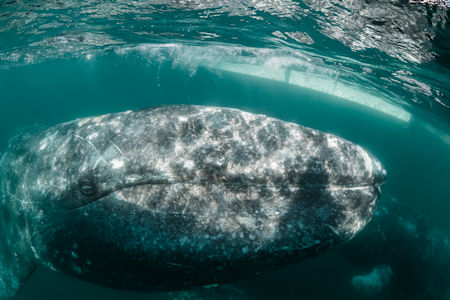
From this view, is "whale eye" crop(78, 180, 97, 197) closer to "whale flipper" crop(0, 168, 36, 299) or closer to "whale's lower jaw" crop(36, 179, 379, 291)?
"whale's lower jaw" crop(36, 179, 379, 291)

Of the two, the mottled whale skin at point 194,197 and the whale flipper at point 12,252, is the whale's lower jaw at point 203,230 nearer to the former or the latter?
the mottled whale skin at point 194,197

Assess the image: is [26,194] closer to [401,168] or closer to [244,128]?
[244,128]

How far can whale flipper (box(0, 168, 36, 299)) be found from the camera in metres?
4.81

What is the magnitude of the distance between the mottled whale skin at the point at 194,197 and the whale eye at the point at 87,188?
2 cm

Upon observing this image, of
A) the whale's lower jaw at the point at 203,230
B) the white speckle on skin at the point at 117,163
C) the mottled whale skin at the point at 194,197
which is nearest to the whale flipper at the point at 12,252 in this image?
the mottled whale skin at the point at 194,197

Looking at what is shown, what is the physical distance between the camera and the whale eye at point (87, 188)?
3734 millimetres

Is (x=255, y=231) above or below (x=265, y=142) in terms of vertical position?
below

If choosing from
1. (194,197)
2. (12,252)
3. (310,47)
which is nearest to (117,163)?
(194,197)

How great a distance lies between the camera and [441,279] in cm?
794

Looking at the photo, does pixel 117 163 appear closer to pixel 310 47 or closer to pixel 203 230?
pixel 203 230

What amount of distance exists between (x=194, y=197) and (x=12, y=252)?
489 cm

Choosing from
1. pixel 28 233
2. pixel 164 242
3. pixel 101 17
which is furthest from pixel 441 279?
pixel 101 17

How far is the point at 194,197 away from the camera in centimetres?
350

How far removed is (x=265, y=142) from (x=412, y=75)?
1646 cm
